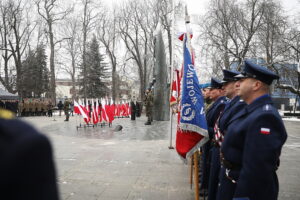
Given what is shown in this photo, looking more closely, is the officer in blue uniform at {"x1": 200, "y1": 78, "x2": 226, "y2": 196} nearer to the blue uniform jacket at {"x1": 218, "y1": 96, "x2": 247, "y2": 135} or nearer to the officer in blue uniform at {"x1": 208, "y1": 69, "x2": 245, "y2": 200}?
the officer in blue uniform at {"x1": 208, "y1": 69, "x2": 245, "y2": 200}

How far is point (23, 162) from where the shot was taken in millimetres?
693

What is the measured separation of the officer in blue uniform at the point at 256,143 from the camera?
6.73 feet

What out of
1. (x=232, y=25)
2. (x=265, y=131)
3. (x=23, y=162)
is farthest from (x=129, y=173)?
(x=232, y=25)

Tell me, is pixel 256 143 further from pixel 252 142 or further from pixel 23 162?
pixel 23 162

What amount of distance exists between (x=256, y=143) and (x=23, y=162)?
1819 mm

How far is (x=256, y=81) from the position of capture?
2.44 meters

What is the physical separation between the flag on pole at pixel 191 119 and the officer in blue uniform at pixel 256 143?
1259 millimetres

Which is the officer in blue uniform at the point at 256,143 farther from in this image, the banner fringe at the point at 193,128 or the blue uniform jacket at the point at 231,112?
the banner fringe at the point at 193,128

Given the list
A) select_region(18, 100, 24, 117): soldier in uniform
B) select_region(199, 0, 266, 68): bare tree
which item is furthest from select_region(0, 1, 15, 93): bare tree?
select_region(199, 0, 266, 68): bare tree

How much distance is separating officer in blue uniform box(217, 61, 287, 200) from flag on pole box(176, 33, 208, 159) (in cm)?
126

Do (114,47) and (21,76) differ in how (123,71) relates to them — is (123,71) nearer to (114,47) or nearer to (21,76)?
(114,47)

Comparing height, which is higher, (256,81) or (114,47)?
(114,47)

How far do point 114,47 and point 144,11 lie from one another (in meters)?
7.23

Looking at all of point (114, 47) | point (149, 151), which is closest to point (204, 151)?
point (149, 151)
